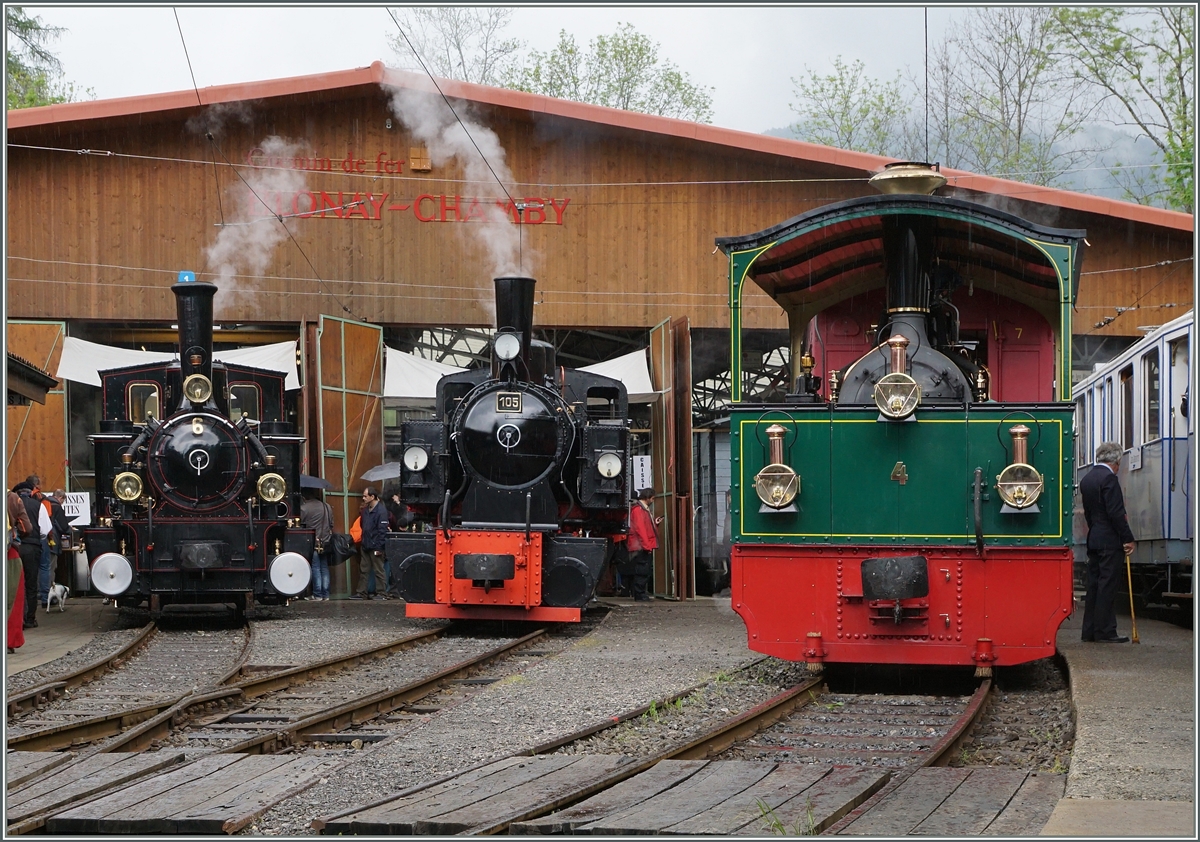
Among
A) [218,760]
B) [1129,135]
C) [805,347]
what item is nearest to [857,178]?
[805,347]

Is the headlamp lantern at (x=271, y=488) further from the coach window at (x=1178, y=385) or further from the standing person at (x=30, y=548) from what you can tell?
the coach window at (x=1178, y=385)

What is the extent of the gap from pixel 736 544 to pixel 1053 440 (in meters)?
2.02

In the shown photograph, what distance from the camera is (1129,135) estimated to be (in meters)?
32.8

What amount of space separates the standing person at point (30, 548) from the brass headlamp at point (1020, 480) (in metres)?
9.01

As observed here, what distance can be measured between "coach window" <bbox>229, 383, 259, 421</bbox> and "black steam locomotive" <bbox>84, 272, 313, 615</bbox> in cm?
107

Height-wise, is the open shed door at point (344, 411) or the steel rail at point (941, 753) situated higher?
the open shed door at point (344, 411)

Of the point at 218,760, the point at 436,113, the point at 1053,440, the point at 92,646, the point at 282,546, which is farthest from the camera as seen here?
the point at 436,113

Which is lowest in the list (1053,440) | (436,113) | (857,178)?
(1053,440)

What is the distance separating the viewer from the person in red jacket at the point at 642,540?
17.8 metres

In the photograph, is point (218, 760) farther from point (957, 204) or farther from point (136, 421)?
point (136, 421)

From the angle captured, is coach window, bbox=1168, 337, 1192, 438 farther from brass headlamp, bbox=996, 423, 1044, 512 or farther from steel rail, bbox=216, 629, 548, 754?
steel rail, bbox=216, 629, 548, 754

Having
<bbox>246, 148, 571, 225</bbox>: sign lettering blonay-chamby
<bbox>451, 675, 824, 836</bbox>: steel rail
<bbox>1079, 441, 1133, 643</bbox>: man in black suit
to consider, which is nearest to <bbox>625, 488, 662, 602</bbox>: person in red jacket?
<bbox>246, 148, 571, 225</bbox>: sign lettering blonay-chamby

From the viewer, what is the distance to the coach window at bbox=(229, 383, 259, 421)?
15383 millimetres

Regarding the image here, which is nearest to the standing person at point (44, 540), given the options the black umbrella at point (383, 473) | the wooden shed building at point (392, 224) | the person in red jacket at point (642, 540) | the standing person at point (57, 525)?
the standing person at point (57, 525)
